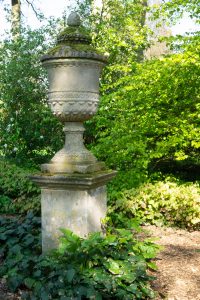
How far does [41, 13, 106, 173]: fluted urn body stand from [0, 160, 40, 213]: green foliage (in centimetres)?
252

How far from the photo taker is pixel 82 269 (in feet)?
11.8

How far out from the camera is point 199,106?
21.5 ft

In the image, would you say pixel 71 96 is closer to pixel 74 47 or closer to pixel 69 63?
pixel 69 63

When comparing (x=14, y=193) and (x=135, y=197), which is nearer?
(x=135, y=197)

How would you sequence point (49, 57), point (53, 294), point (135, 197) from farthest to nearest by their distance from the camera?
point (135, 197) < point (49, 57) < point (53, 294)

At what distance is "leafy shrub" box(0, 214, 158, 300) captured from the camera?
3.43 metres

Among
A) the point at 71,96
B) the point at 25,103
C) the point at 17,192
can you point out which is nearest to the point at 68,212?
the point at 71,96

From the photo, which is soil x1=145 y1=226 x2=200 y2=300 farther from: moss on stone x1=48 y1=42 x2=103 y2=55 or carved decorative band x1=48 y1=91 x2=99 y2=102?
moss on stone x1=48 y1=42 x2=103 y2=55

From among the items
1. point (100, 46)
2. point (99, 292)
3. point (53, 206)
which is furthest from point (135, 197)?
point (100, 46)

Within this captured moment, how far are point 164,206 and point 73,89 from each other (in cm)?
287

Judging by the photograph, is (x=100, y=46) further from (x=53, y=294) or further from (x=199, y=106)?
(x=53, y=294)

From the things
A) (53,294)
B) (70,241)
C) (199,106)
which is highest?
(199,106)

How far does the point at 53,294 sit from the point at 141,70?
4.29 metres

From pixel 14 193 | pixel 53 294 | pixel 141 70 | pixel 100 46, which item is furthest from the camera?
pixel 100 46
